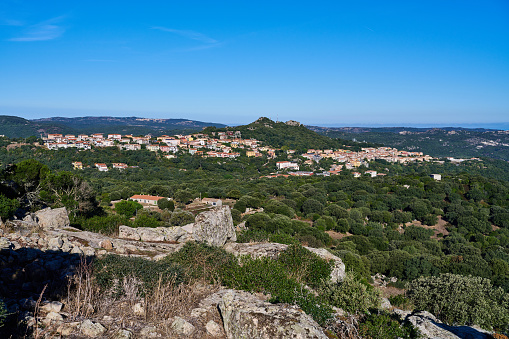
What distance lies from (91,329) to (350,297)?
16.3 feet

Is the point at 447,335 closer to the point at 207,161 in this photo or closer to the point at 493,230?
the point at 493,230

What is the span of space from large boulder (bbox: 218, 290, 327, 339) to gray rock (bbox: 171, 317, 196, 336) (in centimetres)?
55

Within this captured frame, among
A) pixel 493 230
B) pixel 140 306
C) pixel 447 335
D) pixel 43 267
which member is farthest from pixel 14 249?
pixel 493 230

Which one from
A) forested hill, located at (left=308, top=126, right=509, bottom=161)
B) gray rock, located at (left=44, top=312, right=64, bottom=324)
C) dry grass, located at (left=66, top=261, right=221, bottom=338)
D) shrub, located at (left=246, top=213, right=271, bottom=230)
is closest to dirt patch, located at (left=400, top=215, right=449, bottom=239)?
shrub, located at (left=246, top=213, right=271, bottom=230)

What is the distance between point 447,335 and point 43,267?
7879mm

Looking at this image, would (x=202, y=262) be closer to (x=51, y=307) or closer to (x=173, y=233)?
(x=51, y=307)

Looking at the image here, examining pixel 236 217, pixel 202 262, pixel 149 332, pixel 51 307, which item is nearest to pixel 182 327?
pixel 149 332

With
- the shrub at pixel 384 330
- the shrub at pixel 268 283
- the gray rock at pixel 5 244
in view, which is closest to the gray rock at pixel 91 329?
the shrub at pixel 268 283

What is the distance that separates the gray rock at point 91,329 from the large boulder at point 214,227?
16.6 feet

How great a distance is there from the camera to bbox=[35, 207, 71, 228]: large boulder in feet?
36.6

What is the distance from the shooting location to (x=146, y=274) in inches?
250

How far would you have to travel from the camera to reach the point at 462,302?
9164mm

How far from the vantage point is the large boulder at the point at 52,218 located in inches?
440

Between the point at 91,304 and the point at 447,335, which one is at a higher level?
the point at 91,304
